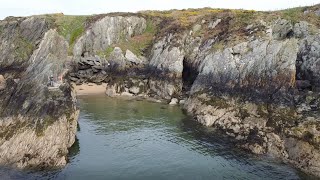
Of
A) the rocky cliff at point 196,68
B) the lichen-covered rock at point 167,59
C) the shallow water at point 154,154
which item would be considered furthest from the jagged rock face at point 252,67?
the shallow water at point 154,154

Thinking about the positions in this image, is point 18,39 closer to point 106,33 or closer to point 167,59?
point 106,33

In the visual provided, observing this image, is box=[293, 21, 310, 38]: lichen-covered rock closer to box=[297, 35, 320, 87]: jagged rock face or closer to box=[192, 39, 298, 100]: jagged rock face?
box=[297, 35, 320, 87]: jagged rock face

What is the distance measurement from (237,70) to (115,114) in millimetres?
22987

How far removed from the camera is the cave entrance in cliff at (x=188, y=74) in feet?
247

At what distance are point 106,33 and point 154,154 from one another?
5832 centimetres

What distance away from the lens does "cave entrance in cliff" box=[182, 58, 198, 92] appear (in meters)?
75.4

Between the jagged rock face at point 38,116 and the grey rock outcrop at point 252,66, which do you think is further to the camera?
the grey rock outcrop at point 252,66

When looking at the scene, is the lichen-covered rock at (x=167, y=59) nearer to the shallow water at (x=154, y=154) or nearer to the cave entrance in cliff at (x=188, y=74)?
the cave entrance in cliff at (x=188, y=74)

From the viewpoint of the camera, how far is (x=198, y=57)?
74.4 meters

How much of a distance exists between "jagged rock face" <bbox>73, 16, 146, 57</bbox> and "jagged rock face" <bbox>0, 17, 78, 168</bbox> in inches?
1691

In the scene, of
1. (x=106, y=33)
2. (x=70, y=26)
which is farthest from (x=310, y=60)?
(x=70, y=26)

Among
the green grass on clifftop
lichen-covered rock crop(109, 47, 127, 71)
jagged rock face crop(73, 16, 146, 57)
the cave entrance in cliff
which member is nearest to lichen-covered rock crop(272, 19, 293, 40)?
the cave entrance in cliff

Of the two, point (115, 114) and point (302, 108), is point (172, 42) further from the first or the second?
point (302, 108)

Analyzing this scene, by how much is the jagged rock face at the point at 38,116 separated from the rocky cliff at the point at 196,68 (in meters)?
0.15
